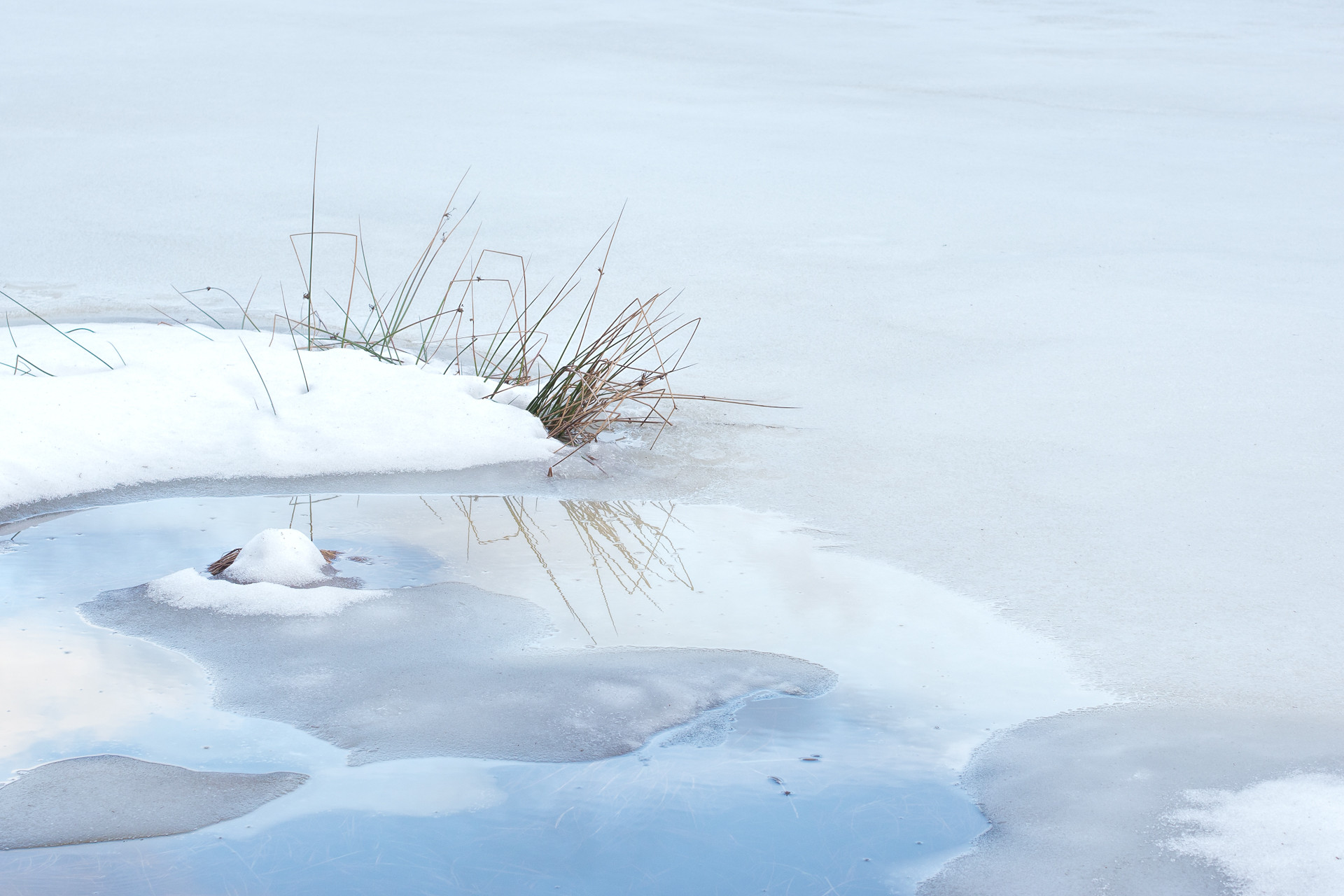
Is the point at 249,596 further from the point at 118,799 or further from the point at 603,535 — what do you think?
the point at 603,535

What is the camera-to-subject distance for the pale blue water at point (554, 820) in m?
1.47

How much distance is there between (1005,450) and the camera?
9.32 feet

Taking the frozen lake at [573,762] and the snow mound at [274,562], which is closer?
the frozen lake at [573,762]

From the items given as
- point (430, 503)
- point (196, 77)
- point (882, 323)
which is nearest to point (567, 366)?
point (430, 503)

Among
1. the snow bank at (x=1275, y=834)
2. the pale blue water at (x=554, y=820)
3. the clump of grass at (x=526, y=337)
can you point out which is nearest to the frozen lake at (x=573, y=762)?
the pale blue water at (x=554, y=820)

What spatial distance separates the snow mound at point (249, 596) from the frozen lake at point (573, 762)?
0.06m

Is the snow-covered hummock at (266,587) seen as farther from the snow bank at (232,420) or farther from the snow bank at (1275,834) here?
the snow bank at (1275,834)

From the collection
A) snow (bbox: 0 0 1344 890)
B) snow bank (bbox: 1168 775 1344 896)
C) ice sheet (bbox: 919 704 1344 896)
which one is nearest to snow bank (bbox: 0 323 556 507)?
snow (bbox: 0 0 1344 890)

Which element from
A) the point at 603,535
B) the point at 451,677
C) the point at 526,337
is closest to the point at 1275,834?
the point at 451,677

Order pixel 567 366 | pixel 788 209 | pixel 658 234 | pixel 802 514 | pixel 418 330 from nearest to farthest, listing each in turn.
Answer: pixel 802 514, pixel 567 366, pixel 418 330, pixel 658 234, pixel 788 209

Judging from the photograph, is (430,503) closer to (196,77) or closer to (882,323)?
(882,323)

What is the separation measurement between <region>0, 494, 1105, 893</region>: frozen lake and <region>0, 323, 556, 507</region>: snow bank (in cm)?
15

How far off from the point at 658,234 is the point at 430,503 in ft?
7.10

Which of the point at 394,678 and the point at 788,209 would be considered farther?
the point at 788,209
